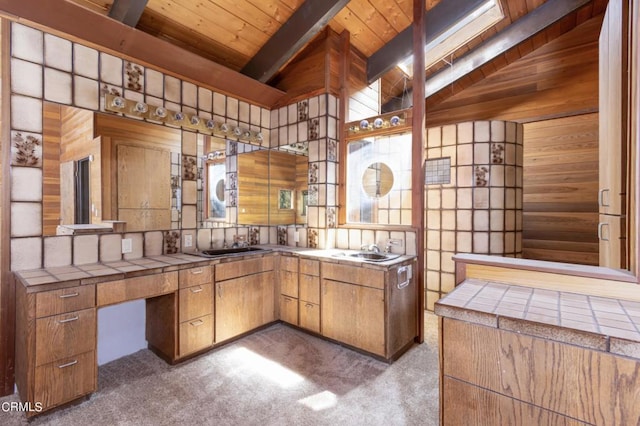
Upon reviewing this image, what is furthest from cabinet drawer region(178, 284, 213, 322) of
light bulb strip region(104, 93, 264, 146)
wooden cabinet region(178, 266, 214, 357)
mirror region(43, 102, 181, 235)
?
light bulb strip region(104, 93, 264, 146)

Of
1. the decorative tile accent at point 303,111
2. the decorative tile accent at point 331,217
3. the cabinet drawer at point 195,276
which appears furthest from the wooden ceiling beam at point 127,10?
the decorative tile accent at point 331,217

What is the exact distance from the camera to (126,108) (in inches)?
90.5

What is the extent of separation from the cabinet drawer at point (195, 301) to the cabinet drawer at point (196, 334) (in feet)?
0.14

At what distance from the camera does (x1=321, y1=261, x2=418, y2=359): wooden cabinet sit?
7.32 ft

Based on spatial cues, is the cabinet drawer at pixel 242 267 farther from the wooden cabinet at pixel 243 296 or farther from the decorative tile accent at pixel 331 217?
the decorative tile accent at pixel 331 217

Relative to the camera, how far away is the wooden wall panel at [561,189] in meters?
3.60

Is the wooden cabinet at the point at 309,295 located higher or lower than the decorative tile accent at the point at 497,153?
lower

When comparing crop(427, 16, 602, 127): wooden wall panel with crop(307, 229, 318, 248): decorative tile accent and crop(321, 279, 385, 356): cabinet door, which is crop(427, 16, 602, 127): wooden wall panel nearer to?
crop(307, 229, 318, 248): decorative tile accent

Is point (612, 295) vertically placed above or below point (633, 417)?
above

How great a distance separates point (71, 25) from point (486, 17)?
3889 millimetres

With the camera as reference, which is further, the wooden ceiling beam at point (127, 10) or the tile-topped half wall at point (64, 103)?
the wooden ceiling beam at point (127, 10)

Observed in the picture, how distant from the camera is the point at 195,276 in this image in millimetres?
2238

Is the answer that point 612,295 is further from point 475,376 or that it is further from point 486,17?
point 486,17

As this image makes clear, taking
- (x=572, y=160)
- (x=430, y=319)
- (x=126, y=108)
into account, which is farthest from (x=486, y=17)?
(x=126, y=108)
